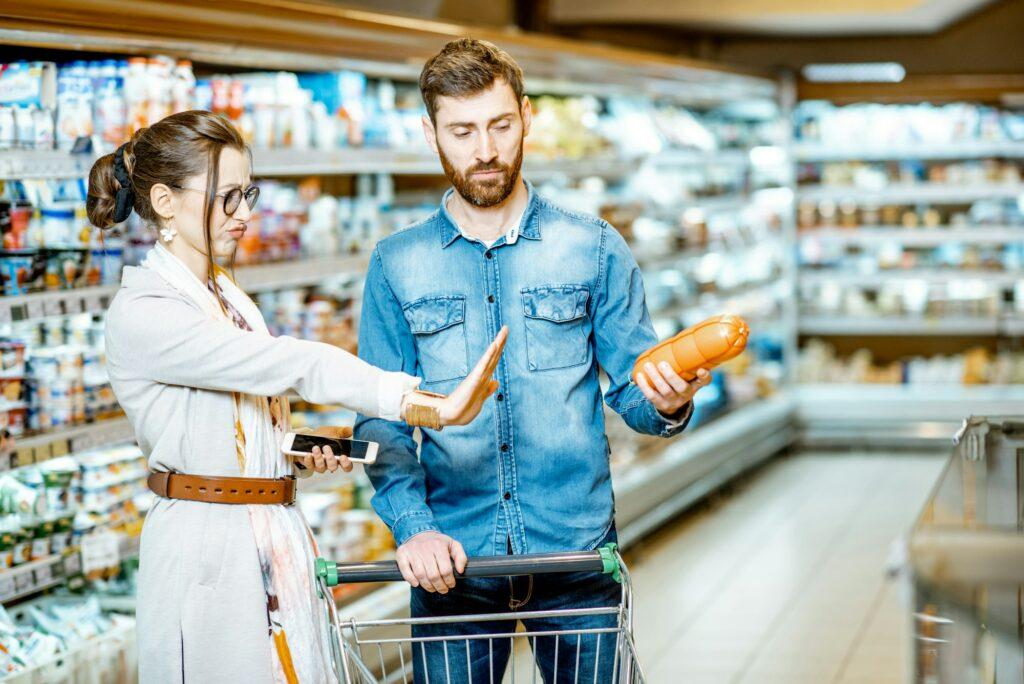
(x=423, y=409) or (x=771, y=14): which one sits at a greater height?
(x=771, y=14)

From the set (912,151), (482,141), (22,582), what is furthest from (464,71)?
(912,151)

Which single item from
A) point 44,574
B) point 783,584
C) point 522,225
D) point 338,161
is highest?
point 338,161

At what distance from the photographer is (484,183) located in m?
2.33

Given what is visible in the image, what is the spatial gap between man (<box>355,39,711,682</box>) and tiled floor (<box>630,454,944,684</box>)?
2402 millimetres

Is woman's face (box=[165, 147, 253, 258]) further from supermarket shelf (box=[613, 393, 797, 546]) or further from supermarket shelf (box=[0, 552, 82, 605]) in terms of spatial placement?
supermarket shelf (box=[613, 393, 797, 546])

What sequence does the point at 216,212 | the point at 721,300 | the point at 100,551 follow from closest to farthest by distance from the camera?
the point at 216,212, the point at 100,551, the point at 721,300

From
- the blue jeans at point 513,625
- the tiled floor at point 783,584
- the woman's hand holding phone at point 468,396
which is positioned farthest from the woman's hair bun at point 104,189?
the tiled floor at point 783,584

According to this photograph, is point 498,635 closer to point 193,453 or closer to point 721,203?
point 193,453

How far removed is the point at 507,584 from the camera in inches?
94.4

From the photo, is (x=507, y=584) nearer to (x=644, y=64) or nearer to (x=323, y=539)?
(x=323, y=539)

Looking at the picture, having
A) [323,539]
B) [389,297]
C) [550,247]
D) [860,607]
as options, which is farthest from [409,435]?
[860,607]

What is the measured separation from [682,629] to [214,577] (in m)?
3.30

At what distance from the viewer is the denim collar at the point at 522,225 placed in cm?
246

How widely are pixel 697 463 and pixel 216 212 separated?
519 cm
